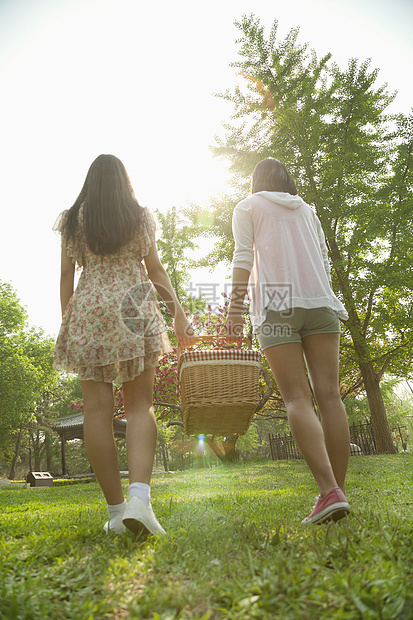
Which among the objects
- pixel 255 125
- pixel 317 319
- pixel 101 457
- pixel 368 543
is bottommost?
pixel 368 543

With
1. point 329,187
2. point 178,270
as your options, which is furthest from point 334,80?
point 178,270

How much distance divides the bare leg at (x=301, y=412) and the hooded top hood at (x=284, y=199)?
0.98 metres

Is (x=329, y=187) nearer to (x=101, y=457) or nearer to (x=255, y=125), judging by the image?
(x=255, y=125)

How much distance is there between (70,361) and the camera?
8.29ft

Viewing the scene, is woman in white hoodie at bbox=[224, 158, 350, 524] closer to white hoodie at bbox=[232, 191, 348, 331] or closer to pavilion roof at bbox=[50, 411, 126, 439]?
white hoodie at bbox=[232, 191, 348, 331]

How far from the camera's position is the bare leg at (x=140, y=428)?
2.34 meters

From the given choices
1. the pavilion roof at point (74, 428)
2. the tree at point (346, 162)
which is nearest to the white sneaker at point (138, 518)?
the tree at point (346, 162)

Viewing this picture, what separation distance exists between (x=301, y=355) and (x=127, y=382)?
1.08m

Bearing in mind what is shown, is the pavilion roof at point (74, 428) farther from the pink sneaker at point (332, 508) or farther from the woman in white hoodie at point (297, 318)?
the pink sneaker at point (332, 508)

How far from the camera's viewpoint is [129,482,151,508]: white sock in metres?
2.21

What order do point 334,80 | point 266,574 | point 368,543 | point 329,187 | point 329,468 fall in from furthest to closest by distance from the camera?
point 334,80
point 329,187
point 329,468
point 368,543
point 266,574

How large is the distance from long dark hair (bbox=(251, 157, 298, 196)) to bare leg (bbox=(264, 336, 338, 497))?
47.2 inches

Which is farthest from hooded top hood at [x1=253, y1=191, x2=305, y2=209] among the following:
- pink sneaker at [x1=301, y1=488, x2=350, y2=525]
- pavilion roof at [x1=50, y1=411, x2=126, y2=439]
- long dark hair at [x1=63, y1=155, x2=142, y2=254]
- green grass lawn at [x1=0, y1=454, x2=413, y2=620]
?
pavilion roof at [x1=50, y1=411, x2=126, y2=439]

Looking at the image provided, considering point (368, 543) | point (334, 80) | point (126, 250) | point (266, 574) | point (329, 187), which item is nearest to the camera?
point (266, 574)
